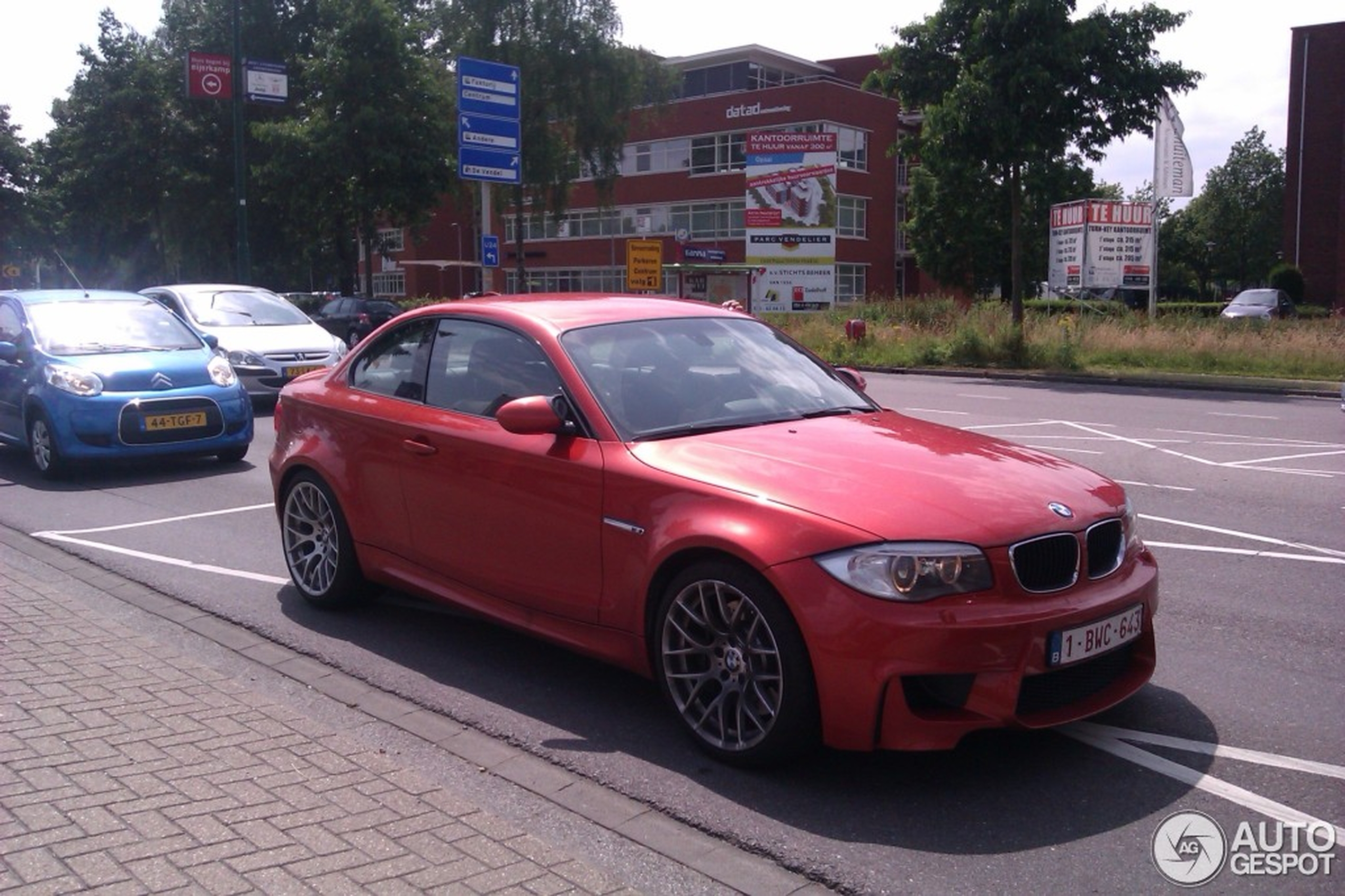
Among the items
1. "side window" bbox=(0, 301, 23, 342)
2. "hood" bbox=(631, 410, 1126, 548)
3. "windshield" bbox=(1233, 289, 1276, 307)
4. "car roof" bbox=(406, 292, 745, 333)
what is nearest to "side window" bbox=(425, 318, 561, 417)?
"car roof" bbox=(406, 292, 745, 333)

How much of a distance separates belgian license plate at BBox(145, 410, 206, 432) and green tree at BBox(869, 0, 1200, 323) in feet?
58.5

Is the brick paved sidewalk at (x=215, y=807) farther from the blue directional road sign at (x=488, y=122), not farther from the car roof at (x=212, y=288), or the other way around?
the blue directional road sign at (x=488, y=122)

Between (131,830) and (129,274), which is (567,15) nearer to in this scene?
(129,274)

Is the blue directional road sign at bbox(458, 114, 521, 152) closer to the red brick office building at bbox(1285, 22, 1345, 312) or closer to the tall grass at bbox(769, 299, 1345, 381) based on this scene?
the tall grass at bbox(769, 299, 1345, 381)

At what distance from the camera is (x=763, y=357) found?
5809mm

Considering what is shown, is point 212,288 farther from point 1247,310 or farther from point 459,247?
point 459,247

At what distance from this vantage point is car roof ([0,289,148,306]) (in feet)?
39.6

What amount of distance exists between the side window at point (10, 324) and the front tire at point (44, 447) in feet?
3.31

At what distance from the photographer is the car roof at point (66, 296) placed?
1207 centimetres

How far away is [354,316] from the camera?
34875 mm

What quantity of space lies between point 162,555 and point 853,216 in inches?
2290

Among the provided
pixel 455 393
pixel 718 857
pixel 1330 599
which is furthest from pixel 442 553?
pixel 1330 599

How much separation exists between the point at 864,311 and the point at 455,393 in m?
28.0

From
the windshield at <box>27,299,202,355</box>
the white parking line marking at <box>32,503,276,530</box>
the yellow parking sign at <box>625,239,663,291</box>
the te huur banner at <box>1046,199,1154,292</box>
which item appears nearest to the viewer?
the white parking line marking at <box>32,503,276,530</box>
